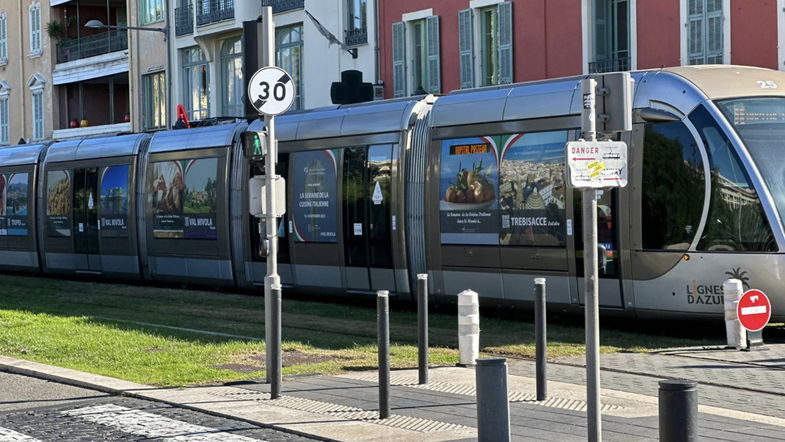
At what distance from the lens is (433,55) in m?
32.5

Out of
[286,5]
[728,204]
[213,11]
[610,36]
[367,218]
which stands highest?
[213,11]

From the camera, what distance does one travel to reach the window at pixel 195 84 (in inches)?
1656

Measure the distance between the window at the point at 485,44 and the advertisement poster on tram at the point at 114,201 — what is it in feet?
28.0

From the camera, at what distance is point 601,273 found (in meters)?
16.6

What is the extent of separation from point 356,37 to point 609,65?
8.98 m

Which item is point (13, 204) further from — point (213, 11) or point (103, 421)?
point (103, 421)

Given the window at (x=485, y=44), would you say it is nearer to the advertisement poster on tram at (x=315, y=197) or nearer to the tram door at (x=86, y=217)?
the tram door at (x=86, y=217)

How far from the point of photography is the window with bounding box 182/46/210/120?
138 ft

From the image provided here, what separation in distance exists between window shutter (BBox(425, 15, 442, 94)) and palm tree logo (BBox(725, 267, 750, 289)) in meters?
17.3

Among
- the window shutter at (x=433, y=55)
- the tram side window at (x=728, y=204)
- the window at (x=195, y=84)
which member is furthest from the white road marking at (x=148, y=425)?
the window at (x=195, y=84)

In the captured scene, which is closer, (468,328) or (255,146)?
(255,146)

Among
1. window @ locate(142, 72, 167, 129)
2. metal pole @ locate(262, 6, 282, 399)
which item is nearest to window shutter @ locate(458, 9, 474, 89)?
window @ locate(142, 72, 167, 129)

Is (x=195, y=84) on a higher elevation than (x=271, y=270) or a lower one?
higher

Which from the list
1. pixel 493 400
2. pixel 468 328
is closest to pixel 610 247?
pixel 468 328
